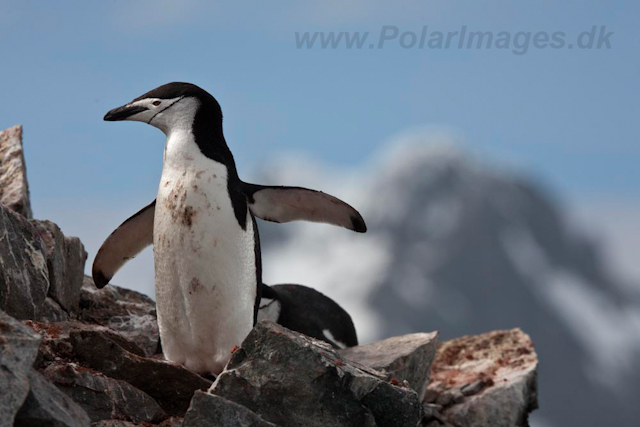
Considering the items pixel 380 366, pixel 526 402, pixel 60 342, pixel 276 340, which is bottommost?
pixel 526 402

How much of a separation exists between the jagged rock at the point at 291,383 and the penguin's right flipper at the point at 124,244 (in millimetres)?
2690

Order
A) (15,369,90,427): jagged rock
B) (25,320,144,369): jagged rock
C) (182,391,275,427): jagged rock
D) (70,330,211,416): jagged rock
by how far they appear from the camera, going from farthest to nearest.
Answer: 1. (70,330,211,416): jagged rock
2. (25,320,144,369): jagged rock
3. (182,391,275,427): jagged rock
4. (15,369,90,427): jagged rock

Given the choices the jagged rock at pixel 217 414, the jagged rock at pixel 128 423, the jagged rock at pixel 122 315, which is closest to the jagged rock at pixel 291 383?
the jagged rock at pixel 217 414

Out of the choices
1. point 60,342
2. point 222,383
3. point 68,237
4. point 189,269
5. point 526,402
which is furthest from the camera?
point 526,402

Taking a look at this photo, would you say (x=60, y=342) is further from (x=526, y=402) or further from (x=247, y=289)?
(x=526, y=402)

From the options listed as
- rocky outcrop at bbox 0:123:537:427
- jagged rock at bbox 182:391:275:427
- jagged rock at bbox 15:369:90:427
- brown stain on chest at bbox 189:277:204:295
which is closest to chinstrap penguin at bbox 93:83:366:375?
brown stain on chest at bbox 189:277:204:295

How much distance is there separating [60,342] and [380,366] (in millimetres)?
3090

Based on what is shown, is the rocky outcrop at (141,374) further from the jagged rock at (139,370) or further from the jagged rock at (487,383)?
the jagged rock at (487,383)

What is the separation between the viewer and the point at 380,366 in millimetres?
7734

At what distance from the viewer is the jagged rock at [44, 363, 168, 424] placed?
17.4ft

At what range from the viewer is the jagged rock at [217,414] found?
15.9 feet

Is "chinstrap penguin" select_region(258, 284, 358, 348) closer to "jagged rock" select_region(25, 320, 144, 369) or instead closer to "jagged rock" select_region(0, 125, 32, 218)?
"jagged rock" select_region(0, 125, 32, 218)

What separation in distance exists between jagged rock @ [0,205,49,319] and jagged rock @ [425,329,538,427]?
14.3ft

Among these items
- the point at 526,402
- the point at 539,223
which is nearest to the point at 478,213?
the point at 539,223
